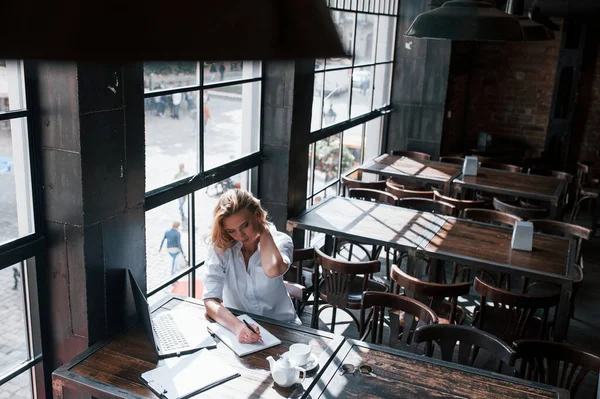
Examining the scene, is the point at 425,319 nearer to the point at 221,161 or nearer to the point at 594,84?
the point at 221,161

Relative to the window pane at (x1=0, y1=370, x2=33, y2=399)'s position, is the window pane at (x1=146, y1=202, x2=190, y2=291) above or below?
above

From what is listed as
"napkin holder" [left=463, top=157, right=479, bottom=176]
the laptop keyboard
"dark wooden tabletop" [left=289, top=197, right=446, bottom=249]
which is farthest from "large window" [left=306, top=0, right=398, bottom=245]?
the laptop keyboard

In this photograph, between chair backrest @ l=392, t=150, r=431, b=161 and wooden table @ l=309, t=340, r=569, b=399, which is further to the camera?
chair backrest @ l=392, t=150, r=431, b=161

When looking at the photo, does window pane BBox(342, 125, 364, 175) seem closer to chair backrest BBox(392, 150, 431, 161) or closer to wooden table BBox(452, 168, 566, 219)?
chair backrest BBox(392, 150, 431, 161)

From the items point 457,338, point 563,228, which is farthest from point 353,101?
point 457,338

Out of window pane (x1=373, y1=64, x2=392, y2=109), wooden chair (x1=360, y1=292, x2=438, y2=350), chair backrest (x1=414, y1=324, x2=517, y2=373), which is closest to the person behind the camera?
chair backrest (x1=414, y1=324, x2=517, y2=373)

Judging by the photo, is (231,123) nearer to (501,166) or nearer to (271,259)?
(271,259)

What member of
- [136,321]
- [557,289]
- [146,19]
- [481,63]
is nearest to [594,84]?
[481,63]

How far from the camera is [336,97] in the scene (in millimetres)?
6250

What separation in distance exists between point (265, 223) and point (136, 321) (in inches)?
34.8

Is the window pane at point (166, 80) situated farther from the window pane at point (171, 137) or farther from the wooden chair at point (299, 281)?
the wooden chair at point (299, 281)

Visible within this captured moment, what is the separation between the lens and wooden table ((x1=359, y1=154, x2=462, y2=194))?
6473 millimetres

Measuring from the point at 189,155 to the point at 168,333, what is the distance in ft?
4.62

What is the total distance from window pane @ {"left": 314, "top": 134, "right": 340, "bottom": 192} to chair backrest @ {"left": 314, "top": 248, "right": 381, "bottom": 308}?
203 centimetres
